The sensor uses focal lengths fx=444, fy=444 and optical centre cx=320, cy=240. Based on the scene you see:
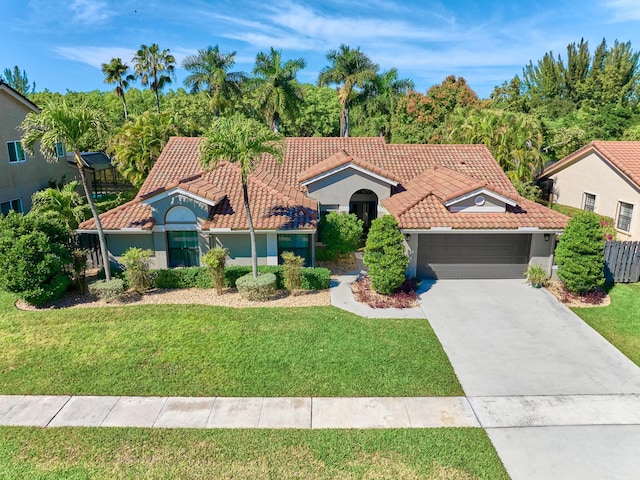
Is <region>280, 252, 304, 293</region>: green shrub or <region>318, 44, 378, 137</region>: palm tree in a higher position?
<region>318, 44, 378, 137</region>: palm tree

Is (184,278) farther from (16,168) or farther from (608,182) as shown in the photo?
(608,182)

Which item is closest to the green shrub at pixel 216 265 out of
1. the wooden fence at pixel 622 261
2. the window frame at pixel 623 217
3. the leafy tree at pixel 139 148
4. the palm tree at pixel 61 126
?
the palm tree at pixel 61 126

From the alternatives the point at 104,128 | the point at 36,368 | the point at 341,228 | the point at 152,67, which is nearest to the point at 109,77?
the point at 152,67

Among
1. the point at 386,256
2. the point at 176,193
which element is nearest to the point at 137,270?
the point at 176,193

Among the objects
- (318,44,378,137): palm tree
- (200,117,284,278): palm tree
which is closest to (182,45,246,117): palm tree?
(318,44,378,137): palm tree

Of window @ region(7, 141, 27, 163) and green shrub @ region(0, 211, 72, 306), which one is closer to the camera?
green shrub @ region(0, 211, 72, 306)

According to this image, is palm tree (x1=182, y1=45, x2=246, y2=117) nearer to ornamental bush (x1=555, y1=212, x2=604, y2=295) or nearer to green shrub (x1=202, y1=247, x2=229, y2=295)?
green shrub (x1=202, y1=247, x2=229, y2=295)

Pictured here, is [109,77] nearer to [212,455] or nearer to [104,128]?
[104,128]
